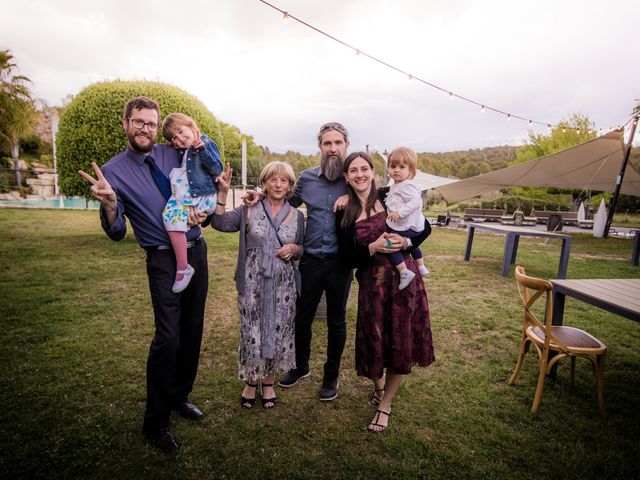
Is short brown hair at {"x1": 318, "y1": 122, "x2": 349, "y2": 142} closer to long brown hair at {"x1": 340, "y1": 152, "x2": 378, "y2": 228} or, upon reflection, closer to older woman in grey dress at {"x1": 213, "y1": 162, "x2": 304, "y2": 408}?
long brown hair at {"x1": 340, "y1": 152, "x2": 378, "y2": 228}

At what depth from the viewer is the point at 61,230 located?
36.0 feet

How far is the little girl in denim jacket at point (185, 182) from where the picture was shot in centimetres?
220

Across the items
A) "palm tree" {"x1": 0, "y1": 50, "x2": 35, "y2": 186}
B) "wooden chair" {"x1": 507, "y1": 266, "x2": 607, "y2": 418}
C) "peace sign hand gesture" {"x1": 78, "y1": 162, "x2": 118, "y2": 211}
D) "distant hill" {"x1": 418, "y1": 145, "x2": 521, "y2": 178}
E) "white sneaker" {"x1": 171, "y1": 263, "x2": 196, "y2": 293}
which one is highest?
"distant hill" {"x1": 418, "y1": 145, "x2": 521, "y2": 178}

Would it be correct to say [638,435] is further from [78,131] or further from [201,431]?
[78,131]

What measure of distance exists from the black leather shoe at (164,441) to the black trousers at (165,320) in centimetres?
4

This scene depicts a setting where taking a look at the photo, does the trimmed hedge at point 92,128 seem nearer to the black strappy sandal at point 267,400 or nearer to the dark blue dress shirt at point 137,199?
the dark blue dress shirt at point 137,199

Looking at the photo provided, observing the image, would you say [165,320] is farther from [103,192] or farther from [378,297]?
[378,297]

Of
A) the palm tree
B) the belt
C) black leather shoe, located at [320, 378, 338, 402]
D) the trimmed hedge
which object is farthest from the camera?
the palm tree

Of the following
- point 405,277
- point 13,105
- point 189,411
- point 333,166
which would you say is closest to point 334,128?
point 333,166

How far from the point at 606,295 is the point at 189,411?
3558 millimetres

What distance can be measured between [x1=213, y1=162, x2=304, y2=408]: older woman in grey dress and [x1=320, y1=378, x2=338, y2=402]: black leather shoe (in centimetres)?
54

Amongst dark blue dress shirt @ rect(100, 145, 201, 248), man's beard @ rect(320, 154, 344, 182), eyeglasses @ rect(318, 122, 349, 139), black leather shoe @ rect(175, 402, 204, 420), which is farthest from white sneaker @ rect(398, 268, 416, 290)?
black leather shoe @ rect(175, 402, 204, 420)

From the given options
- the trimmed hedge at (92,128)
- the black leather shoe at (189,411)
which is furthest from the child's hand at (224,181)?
the trimmed hedge at (92,128)

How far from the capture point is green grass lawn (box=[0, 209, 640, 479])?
2.24 meters
